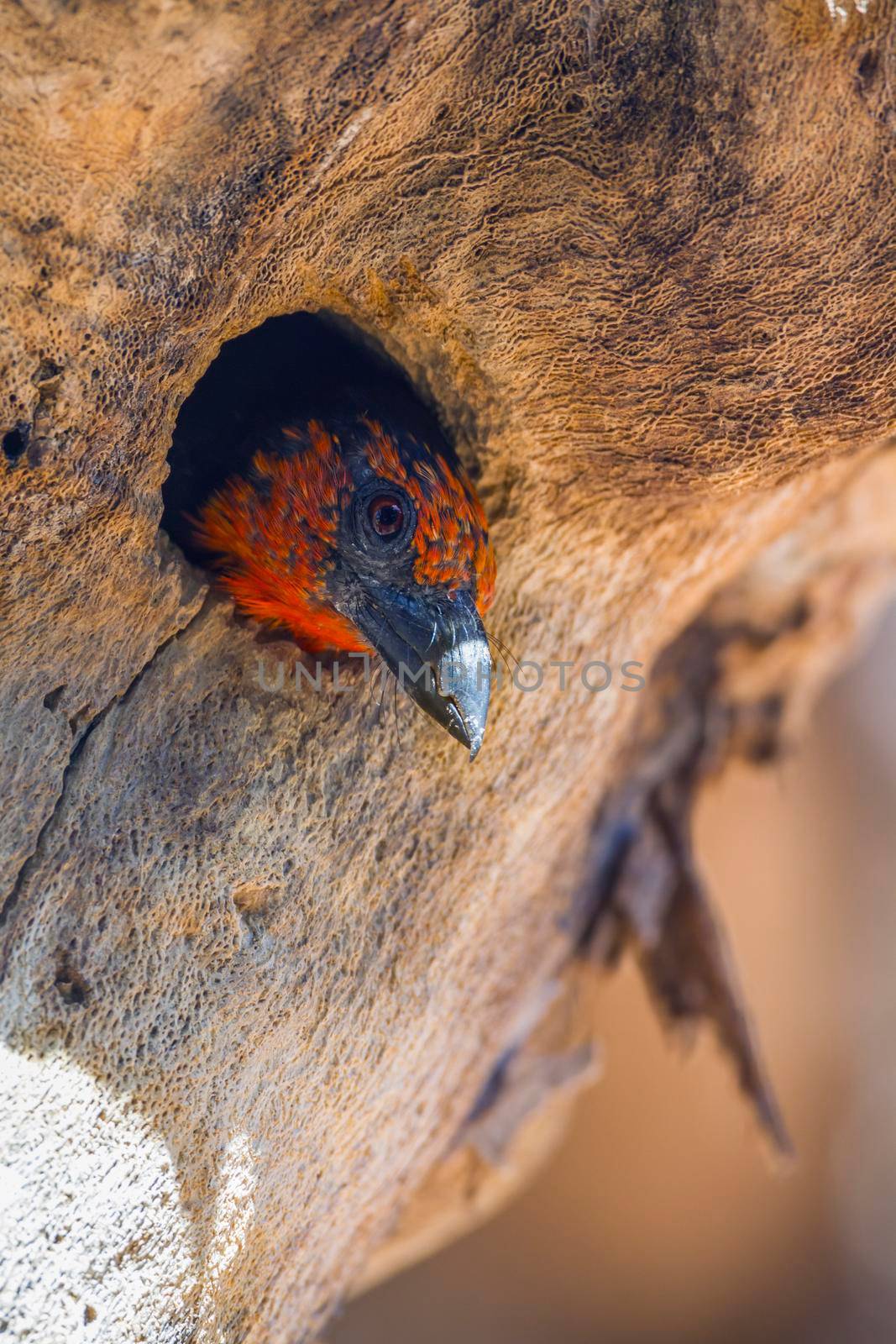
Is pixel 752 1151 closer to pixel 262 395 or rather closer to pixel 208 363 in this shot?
pixel 262 395

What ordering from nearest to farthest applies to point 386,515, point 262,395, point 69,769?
1. point 69,769
2. point 386,515
3. point 262,395

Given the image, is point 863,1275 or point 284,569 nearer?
point 284,569

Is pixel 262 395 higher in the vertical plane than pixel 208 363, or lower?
lower

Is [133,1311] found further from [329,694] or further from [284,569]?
[284,569]

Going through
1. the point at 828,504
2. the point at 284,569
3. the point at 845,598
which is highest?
the point at 284,569

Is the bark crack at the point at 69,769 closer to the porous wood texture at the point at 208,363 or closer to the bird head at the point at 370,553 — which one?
the porous wood texture at the point at 208,363

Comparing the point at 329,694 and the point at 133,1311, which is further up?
the point at 329,694

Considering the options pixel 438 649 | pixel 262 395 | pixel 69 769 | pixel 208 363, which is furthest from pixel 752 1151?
pixel 208 363

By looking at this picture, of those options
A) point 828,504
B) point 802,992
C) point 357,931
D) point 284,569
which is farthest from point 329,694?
point 802,992
